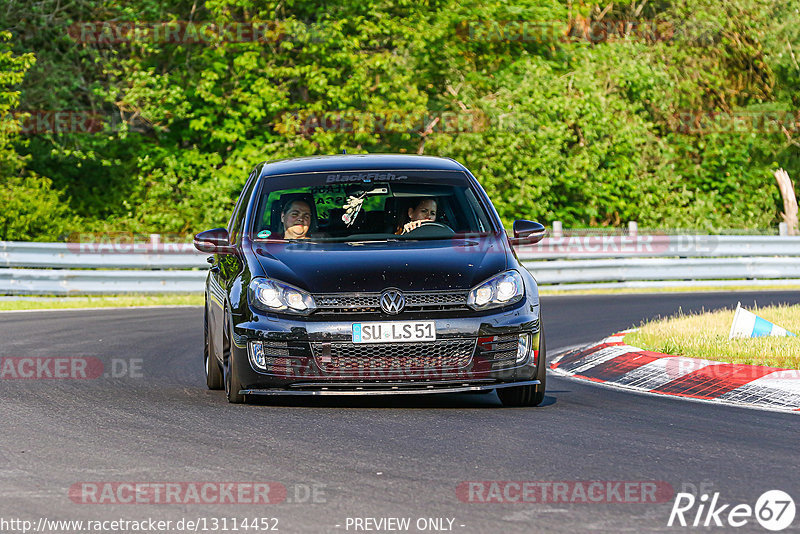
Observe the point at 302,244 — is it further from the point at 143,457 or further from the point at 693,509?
the point at 693,509

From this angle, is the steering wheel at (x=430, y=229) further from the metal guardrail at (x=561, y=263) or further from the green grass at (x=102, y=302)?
the metal guardrail at (x=561, y=263)

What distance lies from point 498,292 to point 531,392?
75 centimetres

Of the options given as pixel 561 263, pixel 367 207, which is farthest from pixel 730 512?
pixel 561 263

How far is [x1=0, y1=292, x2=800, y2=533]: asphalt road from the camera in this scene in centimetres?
587

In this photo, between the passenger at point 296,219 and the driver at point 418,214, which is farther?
the driver at point 418,214

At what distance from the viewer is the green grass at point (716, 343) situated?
10.7 metres

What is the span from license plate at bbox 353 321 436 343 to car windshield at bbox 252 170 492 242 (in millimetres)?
1092

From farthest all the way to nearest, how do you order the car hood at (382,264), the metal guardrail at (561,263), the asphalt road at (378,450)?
the metal guardrail at (561,263)
the car hood at (382,264)
the asphalt road at (378,450)

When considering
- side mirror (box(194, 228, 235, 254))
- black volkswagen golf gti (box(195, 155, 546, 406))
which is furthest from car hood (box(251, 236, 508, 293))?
side mirror (box(194, 228, 235, 254))

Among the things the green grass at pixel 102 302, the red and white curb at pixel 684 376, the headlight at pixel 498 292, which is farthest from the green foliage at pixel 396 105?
the headlight at pixel 498 292

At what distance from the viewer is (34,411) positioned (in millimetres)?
9164

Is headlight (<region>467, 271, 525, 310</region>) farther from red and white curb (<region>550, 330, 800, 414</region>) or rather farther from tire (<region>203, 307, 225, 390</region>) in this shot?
tire (<region>203, 307, 225, 390</region>)

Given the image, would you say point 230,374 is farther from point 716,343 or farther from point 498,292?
point 716,343

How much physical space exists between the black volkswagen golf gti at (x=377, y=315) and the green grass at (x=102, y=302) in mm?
11989
